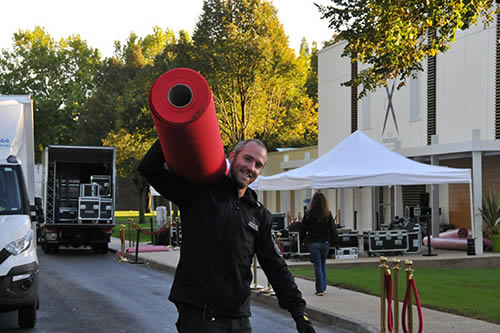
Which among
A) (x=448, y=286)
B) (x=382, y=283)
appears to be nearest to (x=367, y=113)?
(x=448, y=286)

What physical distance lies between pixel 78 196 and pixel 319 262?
14112mm

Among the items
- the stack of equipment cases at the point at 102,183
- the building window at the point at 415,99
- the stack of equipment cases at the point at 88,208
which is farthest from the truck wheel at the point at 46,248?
the building window at the point at 415,99

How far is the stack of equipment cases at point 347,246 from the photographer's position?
2080cm

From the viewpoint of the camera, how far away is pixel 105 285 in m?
15.8

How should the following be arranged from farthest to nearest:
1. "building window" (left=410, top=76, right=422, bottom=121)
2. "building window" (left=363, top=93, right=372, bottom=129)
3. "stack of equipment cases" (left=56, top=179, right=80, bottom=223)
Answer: "building window" (left=363, top=93, right=372, bottom=129) < "building window" (left=410, top=76, right=422, bottom=121) < "stack of equipment cases" (left=56, top=179, right=80, bottom=223)

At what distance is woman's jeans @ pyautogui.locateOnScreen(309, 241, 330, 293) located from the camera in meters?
13.3

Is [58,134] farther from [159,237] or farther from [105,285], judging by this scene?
[105,285]

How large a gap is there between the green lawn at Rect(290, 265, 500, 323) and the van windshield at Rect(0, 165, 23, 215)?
6245 millimetres

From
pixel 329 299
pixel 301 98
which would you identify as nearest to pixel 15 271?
pixel 329 299

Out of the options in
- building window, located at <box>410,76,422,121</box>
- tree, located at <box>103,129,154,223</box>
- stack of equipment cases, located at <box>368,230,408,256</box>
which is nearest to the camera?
stack of equipment cases, located at <box>368,230,408,256</box>

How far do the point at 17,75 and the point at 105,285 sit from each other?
188 feet

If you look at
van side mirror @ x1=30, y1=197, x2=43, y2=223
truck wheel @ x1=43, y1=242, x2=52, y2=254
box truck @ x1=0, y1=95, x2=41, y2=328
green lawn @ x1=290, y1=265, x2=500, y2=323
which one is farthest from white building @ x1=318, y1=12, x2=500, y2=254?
box truck @ x1=0, y1=95, x2=41, y2=328

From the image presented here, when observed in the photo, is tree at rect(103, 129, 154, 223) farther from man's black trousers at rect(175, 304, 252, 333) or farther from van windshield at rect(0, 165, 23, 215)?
man's black trousers at rect(175, 304, 252, 333)

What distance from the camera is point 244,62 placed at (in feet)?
132
